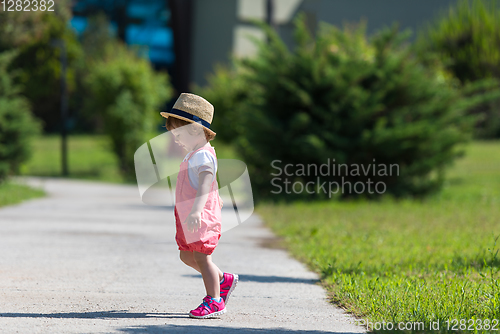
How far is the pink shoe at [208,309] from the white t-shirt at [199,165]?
2.70ft

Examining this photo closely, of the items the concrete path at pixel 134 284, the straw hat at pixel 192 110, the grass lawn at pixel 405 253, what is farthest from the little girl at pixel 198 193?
the grass lawn at pixel 405 253

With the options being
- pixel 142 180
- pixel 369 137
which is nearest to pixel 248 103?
pixel 369 137

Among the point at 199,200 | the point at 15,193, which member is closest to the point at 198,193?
the point at 199,200

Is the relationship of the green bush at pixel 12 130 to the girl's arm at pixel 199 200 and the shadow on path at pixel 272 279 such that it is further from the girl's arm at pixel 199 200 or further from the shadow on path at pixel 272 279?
the girl's arm at pixel 199 200

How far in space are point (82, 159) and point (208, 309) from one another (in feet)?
88.9

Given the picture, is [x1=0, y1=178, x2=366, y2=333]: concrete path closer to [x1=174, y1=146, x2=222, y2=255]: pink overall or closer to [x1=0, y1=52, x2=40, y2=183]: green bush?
[x1=174, y1=146, x2=222, y2=255]: pink overall

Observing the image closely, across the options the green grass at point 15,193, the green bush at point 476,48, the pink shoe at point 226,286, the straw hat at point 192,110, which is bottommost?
the green grass at point 15,193

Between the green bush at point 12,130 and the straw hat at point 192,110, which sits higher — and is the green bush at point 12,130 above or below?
below

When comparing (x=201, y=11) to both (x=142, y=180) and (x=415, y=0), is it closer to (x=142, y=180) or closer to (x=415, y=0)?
(x=415, y=0)

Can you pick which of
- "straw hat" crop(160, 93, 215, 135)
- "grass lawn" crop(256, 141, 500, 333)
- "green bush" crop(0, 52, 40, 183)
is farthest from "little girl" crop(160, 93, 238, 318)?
"green bush" crop(0, 52, 40, 183)

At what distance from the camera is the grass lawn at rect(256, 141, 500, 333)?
4.61 m

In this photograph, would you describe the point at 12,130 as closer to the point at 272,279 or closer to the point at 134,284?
the point at 134,284

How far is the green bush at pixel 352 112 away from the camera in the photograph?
46.7 ft

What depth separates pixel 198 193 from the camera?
439cm
